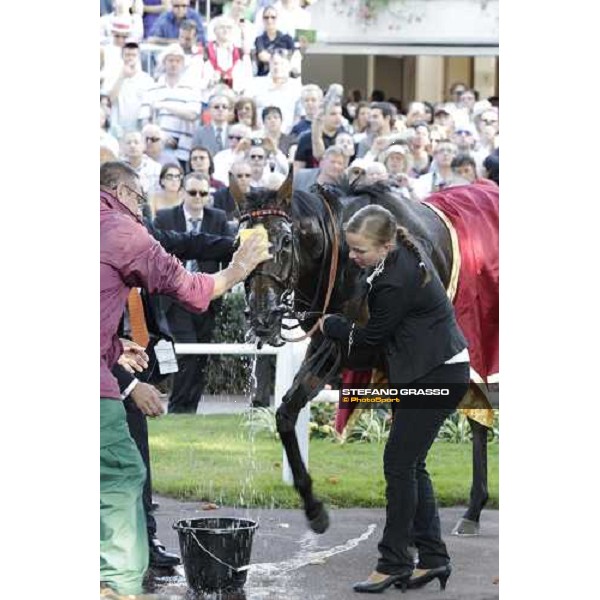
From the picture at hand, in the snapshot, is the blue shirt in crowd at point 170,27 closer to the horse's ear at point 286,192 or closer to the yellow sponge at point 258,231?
the horse's ear at point 286,192

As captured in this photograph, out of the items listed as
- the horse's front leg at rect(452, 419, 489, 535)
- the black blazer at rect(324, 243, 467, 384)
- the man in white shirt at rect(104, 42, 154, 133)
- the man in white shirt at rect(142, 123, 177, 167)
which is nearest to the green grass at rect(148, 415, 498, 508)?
the horse's front leg at rect(452, 419, 489, 535)

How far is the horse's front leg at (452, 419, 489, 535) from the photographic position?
764 centimetres

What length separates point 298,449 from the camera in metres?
7.34

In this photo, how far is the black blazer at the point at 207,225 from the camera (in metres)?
7.42

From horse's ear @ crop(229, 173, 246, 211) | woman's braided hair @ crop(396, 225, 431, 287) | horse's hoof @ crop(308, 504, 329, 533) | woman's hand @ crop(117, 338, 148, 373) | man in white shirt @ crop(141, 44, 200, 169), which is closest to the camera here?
woman's hand @ crop(117, 338, 148, 373)

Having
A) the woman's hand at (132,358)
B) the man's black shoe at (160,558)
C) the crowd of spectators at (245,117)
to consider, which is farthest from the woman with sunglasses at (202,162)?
the man's black shoe at (160,558)

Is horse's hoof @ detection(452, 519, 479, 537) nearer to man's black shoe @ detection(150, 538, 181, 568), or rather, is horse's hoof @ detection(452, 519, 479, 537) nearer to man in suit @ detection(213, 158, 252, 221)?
man's black shoe @ detection(150, 538, 181, 568)

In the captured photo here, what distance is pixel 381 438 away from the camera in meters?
7.44

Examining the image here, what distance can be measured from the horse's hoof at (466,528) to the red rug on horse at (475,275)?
1.51ft

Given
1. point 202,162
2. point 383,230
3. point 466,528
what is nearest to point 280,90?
point 202,162
